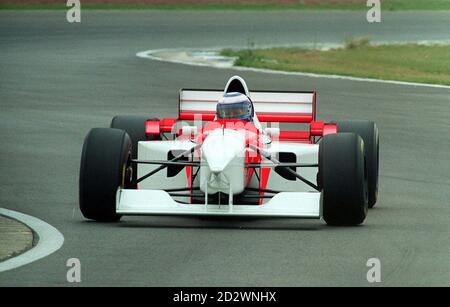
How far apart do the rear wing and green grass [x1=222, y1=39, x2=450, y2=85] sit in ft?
52.3

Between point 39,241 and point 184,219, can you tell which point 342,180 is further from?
point 39,241

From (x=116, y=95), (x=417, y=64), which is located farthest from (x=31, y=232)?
(x=417, y=64)

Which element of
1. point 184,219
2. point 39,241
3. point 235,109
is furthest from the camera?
point 235,109

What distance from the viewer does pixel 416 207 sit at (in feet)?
45.9

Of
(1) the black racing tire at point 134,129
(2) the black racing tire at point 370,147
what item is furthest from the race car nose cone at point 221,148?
(1) the black racing tire at point 134,129

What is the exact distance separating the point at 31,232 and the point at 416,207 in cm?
398

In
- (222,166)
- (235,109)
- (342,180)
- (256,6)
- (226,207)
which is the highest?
(256,6)

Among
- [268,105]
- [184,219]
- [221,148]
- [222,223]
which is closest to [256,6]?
[268,105]

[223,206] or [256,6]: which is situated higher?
[256,6]

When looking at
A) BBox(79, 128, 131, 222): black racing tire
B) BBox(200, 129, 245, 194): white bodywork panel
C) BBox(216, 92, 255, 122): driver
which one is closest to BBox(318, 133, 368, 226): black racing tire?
BBox(200, 129, 245, 194): white bodywork panel

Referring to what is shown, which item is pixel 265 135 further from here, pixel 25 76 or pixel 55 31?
pixel 55 31

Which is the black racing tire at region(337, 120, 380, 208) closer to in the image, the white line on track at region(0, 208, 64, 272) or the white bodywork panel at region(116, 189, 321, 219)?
the white bodywork panel at region(116, 189, 321, 219)

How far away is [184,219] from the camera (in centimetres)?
1305

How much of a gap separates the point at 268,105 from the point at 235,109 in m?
1.86
